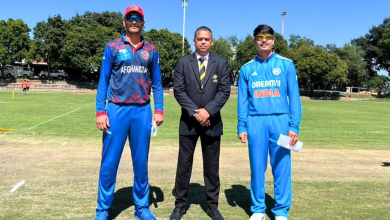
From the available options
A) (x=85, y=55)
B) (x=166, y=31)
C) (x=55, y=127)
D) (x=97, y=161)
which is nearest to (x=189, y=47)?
(x=166, y=31)

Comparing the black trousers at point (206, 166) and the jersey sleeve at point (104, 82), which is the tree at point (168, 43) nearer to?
the black trousers at point (206, 166)

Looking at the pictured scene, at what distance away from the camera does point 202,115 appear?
4055mm

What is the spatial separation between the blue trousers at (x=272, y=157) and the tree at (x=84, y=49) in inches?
2121

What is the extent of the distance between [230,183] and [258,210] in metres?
1.71

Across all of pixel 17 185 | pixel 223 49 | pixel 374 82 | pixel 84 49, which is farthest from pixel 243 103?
pixel 374 82

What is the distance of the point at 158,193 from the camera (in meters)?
5.15

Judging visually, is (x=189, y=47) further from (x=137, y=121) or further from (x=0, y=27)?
(x=137, y=121)

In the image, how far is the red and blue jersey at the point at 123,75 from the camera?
398 cm

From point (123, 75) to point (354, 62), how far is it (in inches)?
2943

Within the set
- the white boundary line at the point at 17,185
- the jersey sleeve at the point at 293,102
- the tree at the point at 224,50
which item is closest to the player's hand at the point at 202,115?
the jersey sleeve at the point at 293,102

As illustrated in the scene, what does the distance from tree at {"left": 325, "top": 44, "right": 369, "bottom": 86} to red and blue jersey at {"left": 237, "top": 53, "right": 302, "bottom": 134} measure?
7258 centimetres

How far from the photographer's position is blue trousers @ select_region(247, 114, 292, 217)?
4.07 m

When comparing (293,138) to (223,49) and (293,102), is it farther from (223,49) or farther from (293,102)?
(223,49)

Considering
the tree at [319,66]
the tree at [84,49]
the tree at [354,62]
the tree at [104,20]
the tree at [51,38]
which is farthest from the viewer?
the tree at [354,62]
